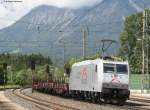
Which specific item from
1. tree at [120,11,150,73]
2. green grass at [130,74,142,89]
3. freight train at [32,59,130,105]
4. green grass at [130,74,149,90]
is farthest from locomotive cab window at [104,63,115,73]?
tree at [120,11,150,73]

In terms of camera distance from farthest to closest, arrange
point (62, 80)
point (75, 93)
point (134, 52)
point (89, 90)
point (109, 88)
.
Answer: point (134, 52) → point (62, 80) → point (75, 93) → point (89, 90) → point (109, 88)

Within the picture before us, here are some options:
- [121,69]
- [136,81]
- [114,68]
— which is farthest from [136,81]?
[114,68]

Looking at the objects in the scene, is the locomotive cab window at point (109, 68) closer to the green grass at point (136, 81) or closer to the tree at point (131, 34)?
the green grass at point (136, 81)

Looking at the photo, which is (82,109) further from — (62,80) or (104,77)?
(62,80)

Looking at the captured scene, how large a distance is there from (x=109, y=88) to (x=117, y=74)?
1.34 metres

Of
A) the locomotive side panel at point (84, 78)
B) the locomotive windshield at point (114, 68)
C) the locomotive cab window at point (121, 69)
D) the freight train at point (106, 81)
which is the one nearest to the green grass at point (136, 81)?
the locomotive side panel at point (84, 78)

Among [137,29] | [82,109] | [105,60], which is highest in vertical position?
[137,29]

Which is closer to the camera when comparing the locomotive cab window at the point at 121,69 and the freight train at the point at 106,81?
the freight train at the point at 106,81

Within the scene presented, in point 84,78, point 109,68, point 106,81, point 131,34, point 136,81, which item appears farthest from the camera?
point 131,34

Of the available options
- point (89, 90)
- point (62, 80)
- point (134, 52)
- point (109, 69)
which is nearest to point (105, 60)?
point (109, 69)

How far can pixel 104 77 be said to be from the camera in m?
42.6

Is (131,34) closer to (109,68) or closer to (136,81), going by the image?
(136,81)

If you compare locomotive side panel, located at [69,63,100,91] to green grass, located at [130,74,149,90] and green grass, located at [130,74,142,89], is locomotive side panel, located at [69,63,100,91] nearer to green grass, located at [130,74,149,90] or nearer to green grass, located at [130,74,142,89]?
green grass, located at [130,74,149,90]

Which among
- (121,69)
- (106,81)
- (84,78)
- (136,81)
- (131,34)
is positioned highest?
(131,34)
